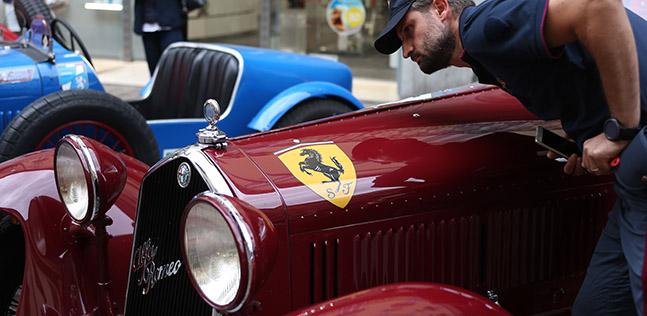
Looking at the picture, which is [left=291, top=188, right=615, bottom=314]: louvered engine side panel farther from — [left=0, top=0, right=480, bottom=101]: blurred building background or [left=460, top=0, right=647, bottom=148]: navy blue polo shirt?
[left=0, top=0, right=480, bottom=101]: blurred building background

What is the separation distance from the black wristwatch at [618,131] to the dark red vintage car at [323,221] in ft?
1.45

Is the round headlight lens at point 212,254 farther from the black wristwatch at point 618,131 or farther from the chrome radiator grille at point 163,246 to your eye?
the black wristwatch at point 618,131

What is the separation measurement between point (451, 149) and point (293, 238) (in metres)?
0.61

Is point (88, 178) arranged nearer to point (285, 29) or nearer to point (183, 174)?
point (183, 174)

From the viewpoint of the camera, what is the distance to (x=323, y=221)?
194 centimetres

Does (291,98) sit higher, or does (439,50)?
(439,50)

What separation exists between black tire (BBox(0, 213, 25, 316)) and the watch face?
2081 millimetres

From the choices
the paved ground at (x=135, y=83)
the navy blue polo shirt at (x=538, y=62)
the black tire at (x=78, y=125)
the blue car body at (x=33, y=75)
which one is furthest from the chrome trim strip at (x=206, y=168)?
the paved ground at (x=135, y=83)

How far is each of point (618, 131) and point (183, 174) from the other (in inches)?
→ 47.1

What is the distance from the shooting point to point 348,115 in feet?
8.11

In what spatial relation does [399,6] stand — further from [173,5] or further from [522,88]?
[173,5]

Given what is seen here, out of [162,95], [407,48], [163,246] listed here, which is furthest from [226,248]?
[162,95]

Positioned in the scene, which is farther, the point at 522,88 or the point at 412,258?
the point at 412,258

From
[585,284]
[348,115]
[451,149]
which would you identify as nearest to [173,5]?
[348,115]
